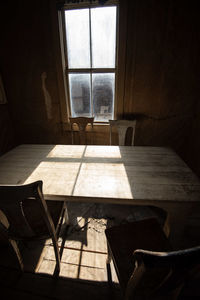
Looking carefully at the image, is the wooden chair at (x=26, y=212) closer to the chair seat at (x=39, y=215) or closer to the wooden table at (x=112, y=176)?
the chair seat at (x=39, y=215)

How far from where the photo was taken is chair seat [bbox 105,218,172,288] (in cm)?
85

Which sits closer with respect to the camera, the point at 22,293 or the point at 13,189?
the point at 13,189

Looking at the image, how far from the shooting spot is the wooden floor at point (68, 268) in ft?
3.49

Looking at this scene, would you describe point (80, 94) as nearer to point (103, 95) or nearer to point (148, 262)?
point (103, 95)

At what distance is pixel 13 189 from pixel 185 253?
803 millimetres

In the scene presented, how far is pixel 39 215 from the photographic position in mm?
1121

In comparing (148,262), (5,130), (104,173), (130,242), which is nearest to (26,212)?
(104,173)

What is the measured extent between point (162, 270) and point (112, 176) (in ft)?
2.14

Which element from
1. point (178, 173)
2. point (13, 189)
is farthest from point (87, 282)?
point (178, 173)

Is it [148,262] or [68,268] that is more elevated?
[148,262]

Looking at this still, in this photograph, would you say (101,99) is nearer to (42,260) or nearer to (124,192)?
(124,192)

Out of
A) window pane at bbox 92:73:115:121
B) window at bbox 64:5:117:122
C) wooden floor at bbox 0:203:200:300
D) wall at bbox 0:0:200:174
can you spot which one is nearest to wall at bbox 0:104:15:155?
wall at bbox 0:0:200:174

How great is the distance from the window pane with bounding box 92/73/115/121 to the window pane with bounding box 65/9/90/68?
10.8 inches

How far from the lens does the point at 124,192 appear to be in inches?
38.2
